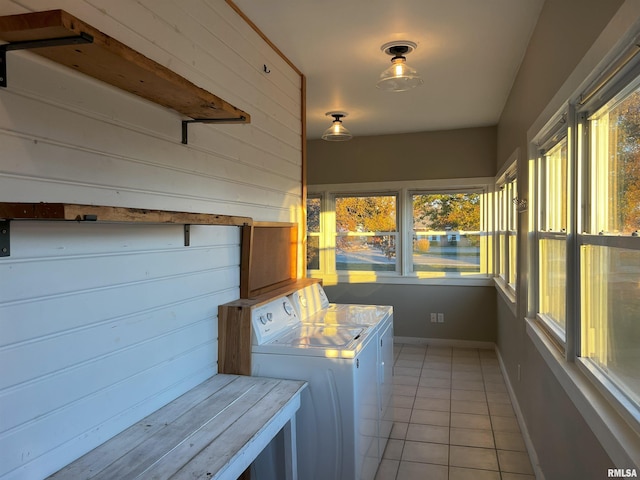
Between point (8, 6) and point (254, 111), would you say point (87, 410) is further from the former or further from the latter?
point (254, 111)

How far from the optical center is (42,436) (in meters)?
1.29

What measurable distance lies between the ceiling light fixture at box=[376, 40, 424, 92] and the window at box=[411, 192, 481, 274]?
9.05 feet

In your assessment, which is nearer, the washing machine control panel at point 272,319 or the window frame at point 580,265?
the window frame at point 580,265

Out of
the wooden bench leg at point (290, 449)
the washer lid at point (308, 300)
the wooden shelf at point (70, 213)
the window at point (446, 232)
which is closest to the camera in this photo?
the wooden shelf at point (70, 213)

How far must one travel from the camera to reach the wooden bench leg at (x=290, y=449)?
2.00 m

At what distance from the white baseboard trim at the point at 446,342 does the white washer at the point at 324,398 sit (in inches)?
129

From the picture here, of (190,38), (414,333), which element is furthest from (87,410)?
(414,333)

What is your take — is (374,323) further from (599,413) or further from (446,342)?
(446,342)

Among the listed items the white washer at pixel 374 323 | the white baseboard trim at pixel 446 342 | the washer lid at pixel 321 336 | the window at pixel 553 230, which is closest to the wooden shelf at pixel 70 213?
the washer lid at pixel 321 336

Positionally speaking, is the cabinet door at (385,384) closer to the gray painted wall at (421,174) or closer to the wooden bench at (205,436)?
the wooden bench at (205,436)

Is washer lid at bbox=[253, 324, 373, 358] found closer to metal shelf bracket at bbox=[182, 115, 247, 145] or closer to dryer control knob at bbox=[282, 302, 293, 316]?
dryer control knob at bbox=[282, 302, 293, 316]

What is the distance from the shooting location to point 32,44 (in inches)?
46.2

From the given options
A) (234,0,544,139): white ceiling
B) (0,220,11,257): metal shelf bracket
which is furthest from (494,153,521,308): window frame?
(0,220,11,257): metal shelf bracket

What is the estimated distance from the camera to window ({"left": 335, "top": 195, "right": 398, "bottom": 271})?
218 inches
